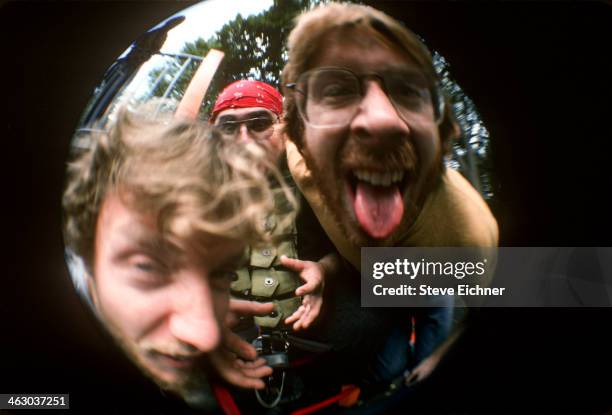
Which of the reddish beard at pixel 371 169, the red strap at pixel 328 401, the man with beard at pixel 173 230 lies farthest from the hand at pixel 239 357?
the reddish beard at pixel 371 169

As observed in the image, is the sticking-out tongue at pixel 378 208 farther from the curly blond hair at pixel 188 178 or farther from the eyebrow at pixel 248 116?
the eyebrow at pixel 248 116

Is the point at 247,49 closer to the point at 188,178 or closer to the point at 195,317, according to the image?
the point at 188,178

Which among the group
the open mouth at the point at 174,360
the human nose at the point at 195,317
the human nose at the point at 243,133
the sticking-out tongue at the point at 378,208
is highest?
the human nose at the point at 243,133

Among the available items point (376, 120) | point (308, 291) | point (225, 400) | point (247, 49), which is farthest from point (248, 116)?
point (225, 400)

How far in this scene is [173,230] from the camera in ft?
3.51

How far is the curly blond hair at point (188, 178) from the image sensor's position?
1.06m

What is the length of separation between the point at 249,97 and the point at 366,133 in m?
0.33

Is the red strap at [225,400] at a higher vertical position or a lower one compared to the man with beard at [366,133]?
lower

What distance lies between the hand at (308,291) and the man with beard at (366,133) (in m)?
0.05

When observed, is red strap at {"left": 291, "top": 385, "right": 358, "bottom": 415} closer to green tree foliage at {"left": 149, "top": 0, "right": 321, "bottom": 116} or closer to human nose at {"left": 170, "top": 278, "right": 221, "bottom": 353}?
human nose at {"left": 170, "top": 278, "right": 221, "bottom": 353}

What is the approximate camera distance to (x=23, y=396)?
1.41 m

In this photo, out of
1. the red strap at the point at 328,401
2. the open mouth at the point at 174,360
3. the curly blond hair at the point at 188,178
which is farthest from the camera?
the red strap at the point at 328,401

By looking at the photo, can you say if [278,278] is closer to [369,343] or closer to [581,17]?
[369,343]

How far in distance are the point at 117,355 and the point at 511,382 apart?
1317 mm
